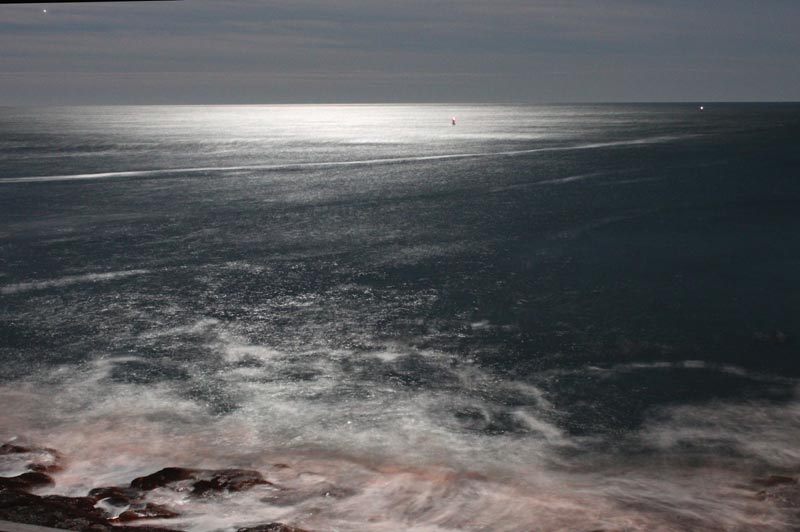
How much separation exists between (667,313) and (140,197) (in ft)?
131

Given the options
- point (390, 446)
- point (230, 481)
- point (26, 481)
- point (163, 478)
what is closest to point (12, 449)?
point (26, 481)

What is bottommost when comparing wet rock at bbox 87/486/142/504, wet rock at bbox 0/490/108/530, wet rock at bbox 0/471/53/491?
wet rock at bbox 87/486/142/504

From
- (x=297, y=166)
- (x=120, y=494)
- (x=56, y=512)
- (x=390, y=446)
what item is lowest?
(x=390, y=446)

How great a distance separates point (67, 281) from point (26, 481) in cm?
1738

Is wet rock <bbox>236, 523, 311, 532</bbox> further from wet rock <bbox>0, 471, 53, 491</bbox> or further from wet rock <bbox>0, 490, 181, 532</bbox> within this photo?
wet rock <bbox>0, 471, 53, 491</bbox>

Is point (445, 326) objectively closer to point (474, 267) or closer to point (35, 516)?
point (474, 267)

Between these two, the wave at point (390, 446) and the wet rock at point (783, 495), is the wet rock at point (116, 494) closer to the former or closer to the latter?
the wave at point (390, 446)

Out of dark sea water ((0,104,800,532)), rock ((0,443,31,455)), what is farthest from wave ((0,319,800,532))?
rock ((0,443,31,455))

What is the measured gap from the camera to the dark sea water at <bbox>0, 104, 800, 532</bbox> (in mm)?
12953

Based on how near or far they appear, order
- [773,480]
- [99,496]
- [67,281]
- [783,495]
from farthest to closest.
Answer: [67,281] < [773,480] < [783,495] < [99,496]

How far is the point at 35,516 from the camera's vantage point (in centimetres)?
1069

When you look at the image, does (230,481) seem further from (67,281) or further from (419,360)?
Answer: (67,281)

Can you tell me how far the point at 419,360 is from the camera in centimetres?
2019

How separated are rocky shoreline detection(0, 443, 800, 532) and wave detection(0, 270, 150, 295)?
1463 cm
